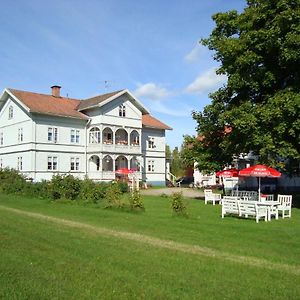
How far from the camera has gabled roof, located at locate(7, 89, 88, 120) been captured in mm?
48750

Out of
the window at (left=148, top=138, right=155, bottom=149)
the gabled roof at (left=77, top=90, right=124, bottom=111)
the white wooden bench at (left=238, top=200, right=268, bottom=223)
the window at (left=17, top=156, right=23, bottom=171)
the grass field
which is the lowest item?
the grass field

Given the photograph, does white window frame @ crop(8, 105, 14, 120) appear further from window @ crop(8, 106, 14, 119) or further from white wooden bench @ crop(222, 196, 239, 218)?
white wooden bench @ crop(222, 196, 239, 218)

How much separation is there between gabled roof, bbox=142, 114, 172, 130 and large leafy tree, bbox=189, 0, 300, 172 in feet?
89.2

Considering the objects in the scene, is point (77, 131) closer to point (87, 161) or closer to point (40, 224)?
point (87, 161)

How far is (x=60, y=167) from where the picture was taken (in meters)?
50.6

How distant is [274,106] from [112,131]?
29762 millimetres

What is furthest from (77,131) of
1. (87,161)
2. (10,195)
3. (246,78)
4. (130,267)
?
(130,267)

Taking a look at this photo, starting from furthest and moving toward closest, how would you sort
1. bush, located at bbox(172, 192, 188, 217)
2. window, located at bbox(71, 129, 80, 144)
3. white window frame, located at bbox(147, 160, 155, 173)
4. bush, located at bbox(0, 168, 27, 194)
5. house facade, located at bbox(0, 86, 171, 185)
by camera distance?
white window frame, located at bbox(147, 160, 155, 173) < window, located at bbox(71, 129, 80, 144) < house facade, located at bbox(0, 86, 171, 185) < bush, located at bbox(0, 168, 27, 194) < bush, located at bbox(172, 192, 188, 217)

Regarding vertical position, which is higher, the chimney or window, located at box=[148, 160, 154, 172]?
the chimney

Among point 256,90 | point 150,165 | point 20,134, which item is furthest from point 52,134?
point 256,90

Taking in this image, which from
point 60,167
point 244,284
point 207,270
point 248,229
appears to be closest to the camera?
point 244,284

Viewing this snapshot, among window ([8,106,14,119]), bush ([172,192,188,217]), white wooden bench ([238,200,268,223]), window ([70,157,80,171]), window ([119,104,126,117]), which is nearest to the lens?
white wooden bench ([238,200,268,223])

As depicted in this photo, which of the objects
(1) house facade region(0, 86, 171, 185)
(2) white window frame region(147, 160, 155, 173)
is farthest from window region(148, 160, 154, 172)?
(1) house facade region(0, 86, 171, 185)

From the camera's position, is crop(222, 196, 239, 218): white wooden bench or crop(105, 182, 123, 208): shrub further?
crop(105, 182, 123, 208): shrub
